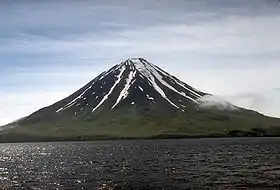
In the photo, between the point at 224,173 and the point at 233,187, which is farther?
the point at 224,173

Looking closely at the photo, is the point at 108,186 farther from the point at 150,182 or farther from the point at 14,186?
the point at 14,186

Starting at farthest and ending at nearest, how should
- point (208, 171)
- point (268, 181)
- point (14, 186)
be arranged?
point (208, 171) → point (14, 186) → point (268, 181)

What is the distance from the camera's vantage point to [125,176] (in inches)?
2628

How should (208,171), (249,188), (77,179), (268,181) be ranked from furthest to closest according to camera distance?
1. (208,171)
2. (77,179)
3. (268,181)
4. (249,188)

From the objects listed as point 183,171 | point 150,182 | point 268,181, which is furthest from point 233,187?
point 183,171

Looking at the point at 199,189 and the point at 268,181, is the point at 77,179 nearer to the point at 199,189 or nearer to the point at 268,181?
the point at 199,189

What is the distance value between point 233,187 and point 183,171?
21.1 m

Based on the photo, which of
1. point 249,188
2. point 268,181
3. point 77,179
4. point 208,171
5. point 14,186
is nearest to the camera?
point 249,188

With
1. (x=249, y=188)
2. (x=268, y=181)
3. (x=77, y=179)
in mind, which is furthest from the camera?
(x=77, y=179)

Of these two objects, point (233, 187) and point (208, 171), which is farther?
point (208, 171)

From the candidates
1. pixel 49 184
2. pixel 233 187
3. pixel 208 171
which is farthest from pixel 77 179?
pixel 233 187

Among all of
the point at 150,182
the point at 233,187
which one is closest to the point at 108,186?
the point at 150,182

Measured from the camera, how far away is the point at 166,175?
66938 mm

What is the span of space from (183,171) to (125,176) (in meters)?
10.1
